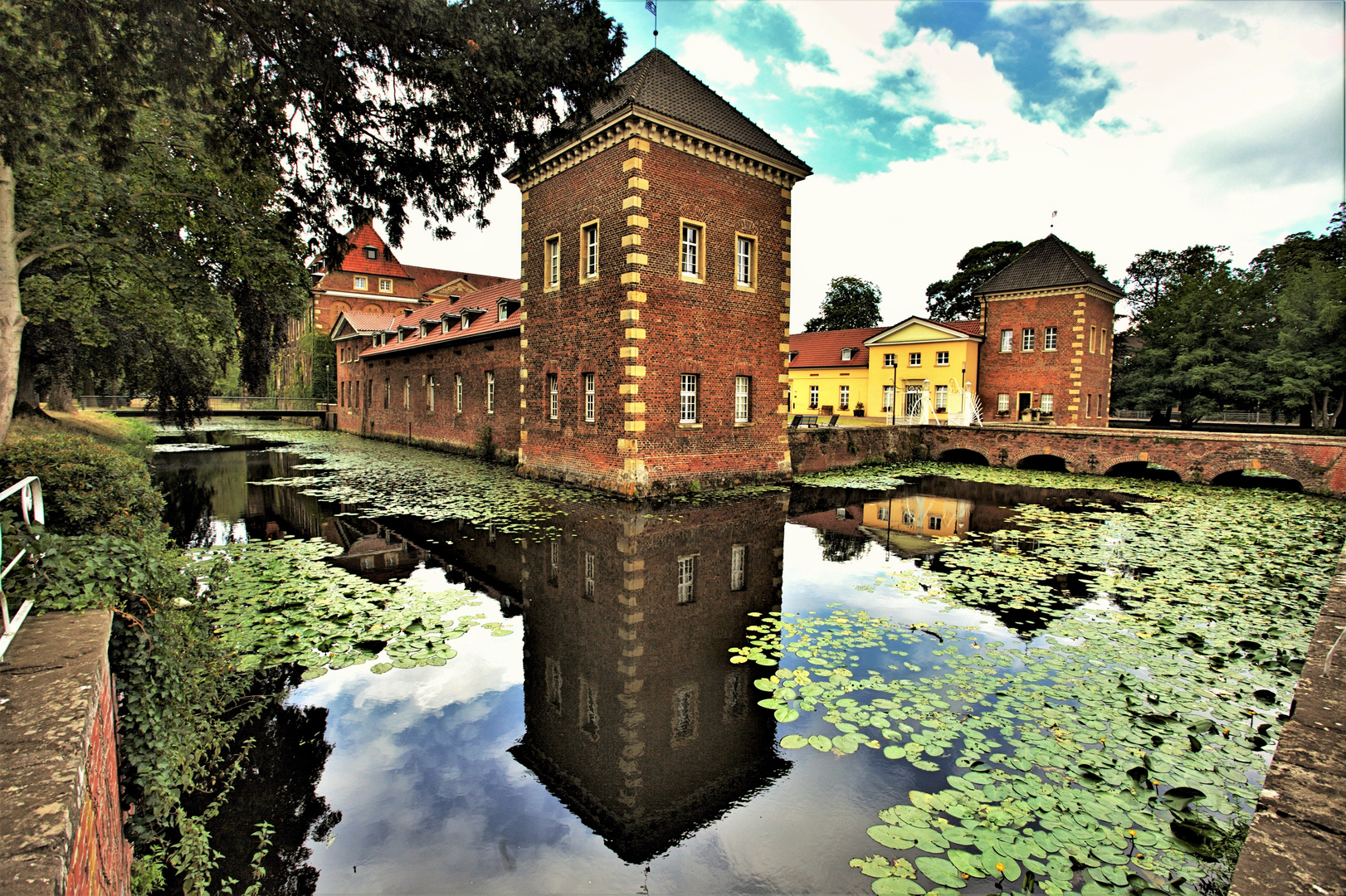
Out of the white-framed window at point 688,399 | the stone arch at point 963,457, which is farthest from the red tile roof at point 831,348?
the white-framed window at point 688,399

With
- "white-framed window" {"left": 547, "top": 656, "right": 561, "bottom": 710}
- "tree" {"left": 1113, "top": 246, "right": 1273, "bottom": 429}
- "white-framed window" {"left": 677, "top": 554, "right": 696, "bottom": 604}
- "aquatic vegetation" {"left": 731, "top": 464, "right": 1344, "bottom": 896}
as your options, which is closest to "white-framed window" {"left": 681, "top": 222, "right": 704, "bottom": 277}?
"white-framed window" {"left": 677, "top": 554, "right": 696, "bottom": 604}

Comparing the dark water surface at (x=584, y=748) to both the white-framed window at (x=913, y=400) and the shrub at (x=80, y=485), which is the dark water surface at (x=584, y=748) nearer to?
the shrub at (x=80, y=485)

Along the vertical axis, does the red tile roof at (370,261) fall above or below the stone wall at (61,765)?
above

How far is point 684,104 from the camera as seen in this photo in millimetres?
15062

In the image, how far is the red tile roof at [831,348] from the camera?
119ft

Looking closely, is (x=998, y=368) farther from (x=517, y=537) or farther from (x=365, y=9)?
(x=365, y=9)

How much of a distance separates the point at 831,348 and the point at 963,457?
15362 mm

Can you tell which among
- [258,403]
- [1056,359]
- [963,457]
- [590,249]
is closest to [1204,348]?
[1056,359]

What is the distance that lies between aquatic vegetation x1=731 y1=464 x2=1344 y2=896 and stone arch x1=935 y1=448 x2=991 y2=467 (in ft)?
48.1

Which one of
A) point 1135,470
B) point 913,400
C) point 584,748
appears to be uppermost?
point 913,400

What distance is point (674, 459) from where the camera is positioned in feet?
49.1

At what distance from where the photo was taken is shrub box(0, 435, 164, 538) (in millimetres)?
4816

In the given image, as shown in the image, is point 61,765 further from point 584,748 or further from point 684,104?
point 684,104

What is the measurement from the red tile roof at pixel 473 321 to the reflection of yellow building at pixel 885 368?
20.6 meters
